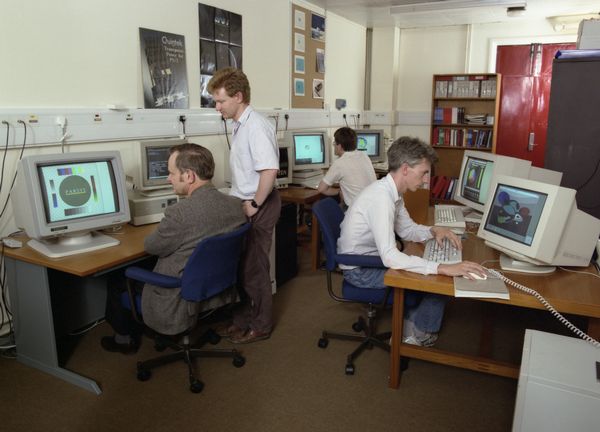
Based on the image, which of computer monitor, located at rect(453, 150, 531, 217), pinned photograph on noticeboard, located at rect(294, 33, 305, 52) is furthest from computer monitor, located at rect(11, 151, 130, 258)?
pinned photograph on noticeboard, located at rect(294, 33, 305, 52)

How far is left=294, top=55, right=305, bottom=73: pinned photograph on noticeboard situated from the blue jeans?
10.6 ft

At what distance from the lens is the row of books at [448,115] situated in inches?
264

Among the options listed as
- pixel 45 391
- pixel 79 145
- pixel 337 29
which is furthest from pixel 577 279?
pixel 337 29

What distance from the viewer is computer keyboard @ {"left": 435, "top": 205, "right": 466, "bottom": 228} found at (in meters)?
3.03

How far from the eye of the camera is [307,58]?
5.41 metres

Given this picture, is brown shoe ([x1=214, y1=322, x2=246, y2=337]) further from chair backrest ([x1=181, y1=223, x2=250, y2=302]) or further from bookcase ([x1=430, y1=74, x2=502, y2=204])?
bookcase ([x1=430, y1=74, x2=502, y2=204])

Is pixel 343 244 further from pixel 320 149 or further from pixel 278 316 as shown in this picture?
pixel 320 149

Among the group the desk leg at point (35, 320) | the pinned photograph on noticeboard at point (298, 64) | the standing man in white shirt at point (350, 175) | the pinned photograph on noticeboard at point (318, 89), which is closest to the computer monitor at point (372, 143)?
the pinned photograph on noticeboard at point (318, 89)

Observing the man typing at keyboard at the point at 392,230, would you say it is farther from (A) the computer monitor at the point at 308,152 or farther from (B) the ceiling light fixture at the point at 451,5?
(B) the ceiling light fixture at the point at 451,5

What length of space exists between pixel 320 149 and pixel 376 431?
3.29m

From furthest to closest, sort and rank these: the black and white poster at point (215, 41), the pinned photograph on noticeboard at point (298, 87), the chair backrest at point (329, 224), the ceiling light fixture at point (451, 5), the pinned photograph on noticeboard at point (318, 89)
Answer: the pinned photograph on noticeboard at point (318, 89)
the ceiling light fixture at point (451, 5)
the pinned photograph on noticeboard at point (298, 87)
the black and white poster at point (215, 41)
the chair backrest at point (329, 224)

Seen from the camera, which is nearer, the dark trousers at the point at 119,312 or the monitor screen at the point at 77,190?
the monitor screen at the point at 77,190

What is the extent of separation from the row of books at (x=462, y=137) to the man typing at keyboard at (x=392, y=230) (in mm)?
4412

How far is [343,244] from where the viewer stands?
2.57 m
